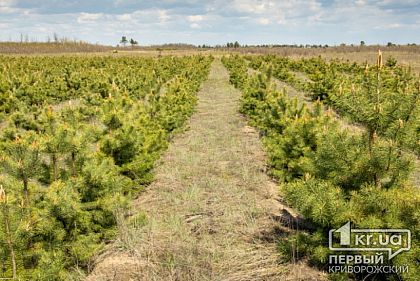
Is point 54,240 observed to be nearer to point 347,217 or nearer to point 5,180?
point 5,180

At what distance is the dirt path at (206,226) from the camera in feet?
15.5

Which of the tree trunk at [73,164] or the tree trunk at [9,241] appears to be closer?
the tree trunk at [9,241]

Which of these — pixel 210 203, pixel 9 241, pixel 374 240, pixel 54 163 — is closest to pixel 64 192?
pixel 9 241

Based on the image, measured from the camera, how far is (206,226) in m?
5.90

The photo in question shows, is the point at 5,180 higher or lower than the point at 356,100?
lower

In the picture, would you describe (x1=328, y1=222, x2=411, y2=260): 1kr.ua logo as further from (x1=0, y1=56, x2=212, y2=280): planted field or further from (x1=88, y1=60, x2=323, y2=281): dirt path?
(x1=0, y1=56, x2=212, y2=280): planted field

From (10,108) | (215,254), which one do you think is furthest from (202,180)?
(10,108)

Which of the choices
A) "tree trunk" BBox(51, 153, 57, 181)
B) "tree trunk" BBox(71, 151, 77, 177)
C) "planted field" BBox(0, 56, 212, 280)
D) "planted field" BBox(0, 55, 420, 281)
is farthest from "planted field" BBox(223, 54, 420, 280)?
"tree trunk" BBox(51, 153, 57, 181)

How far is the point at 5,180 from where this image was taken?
4.63m

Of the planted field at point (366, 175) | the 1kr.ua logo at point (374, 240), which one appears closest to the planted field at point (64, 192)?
the planted field at point (366, 175)

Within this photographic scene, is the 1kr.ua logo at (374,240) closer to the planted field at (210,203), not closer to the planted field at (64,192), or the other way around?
the planted field at (210,203)

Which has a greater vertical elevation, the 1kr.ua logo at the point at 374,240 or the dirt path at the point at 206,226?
the 1kr.ua logo at the point at 374,240

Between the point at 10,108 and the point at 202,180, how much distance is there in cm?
1055

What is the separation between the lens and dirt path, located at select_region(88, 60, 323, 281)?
→ 4738 mm
